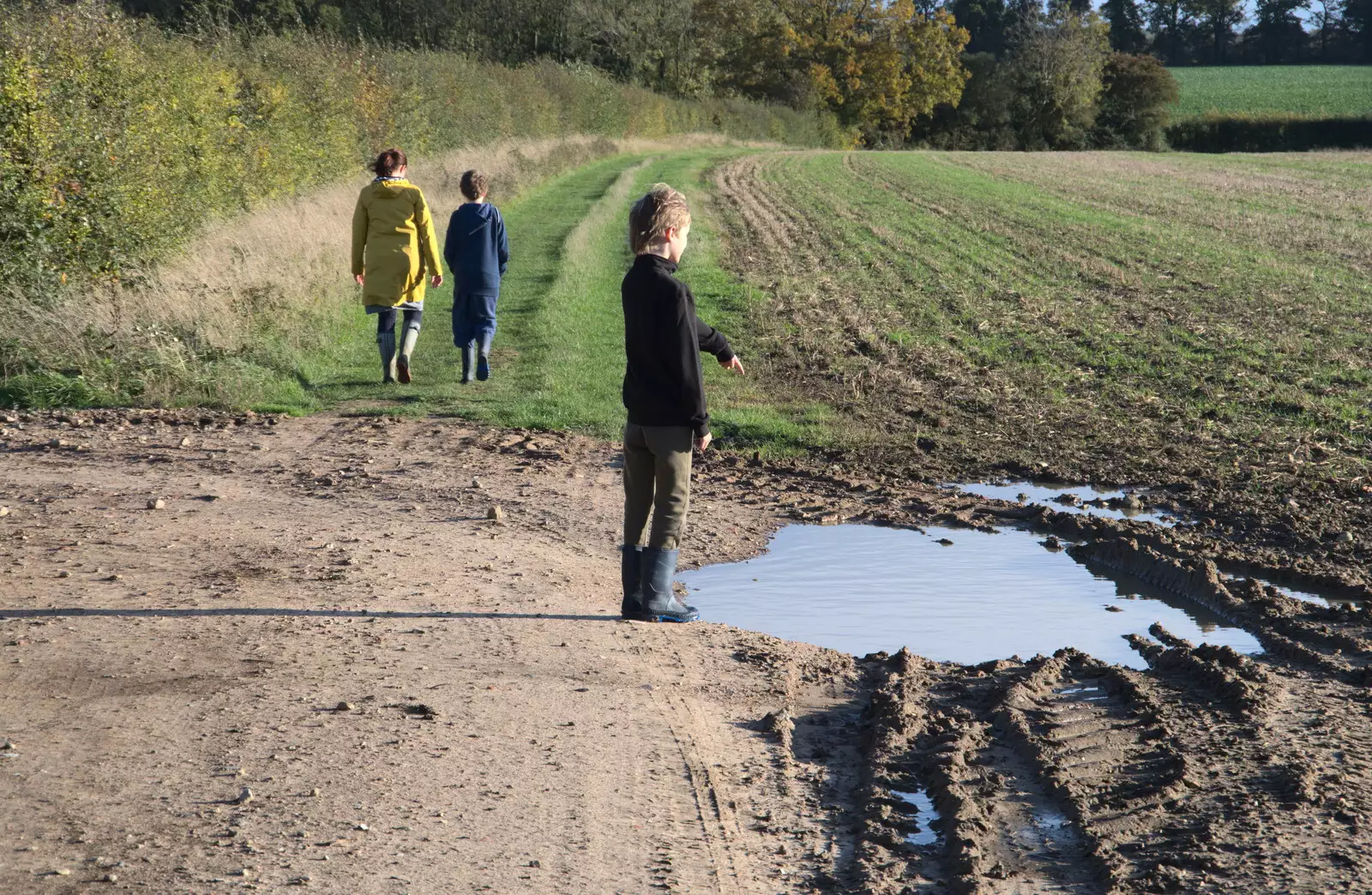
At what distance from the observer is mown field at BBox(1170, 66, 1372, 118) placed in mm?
70812

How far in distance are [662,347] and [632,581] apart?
117 cm

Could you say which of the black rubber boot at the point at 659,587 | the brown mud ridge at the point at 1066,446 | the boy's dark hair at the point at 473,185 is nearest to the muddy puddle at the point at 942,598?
the black rubber boot at the point at 659,587

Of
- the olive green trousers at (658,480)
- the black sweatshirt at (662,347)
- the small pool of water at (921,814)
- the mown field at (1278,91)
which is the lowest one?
the small pool of water at (921,814)

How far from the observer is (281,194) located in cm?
1739

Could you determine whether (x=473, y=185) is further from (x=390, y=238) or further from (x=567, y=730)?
(x=567, y=730)

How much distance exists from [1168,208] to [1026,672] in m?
25.3

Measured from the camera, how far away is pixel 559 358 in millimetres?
12688

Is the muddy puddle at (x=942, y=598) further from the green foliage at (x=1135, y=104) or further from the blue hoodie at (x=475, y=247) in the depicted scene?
the green foliage at (x=1135, y=104)

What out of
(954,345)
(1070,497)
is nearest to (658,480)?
(1070,497)

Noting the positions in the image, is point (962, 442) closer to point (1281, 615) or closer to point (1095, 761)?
point (1281, 615)

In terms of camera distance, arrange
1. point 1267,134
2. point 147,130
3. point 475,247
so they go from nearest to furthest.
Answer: point 475,247, point 147,130, point 1267,134

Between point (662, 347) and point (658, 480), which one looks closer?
point (662, 347)

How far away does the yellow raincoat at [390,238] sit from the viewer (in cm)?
1084

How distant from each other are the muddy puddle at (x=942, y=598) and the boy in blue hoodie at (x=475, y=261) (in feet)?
14.4
